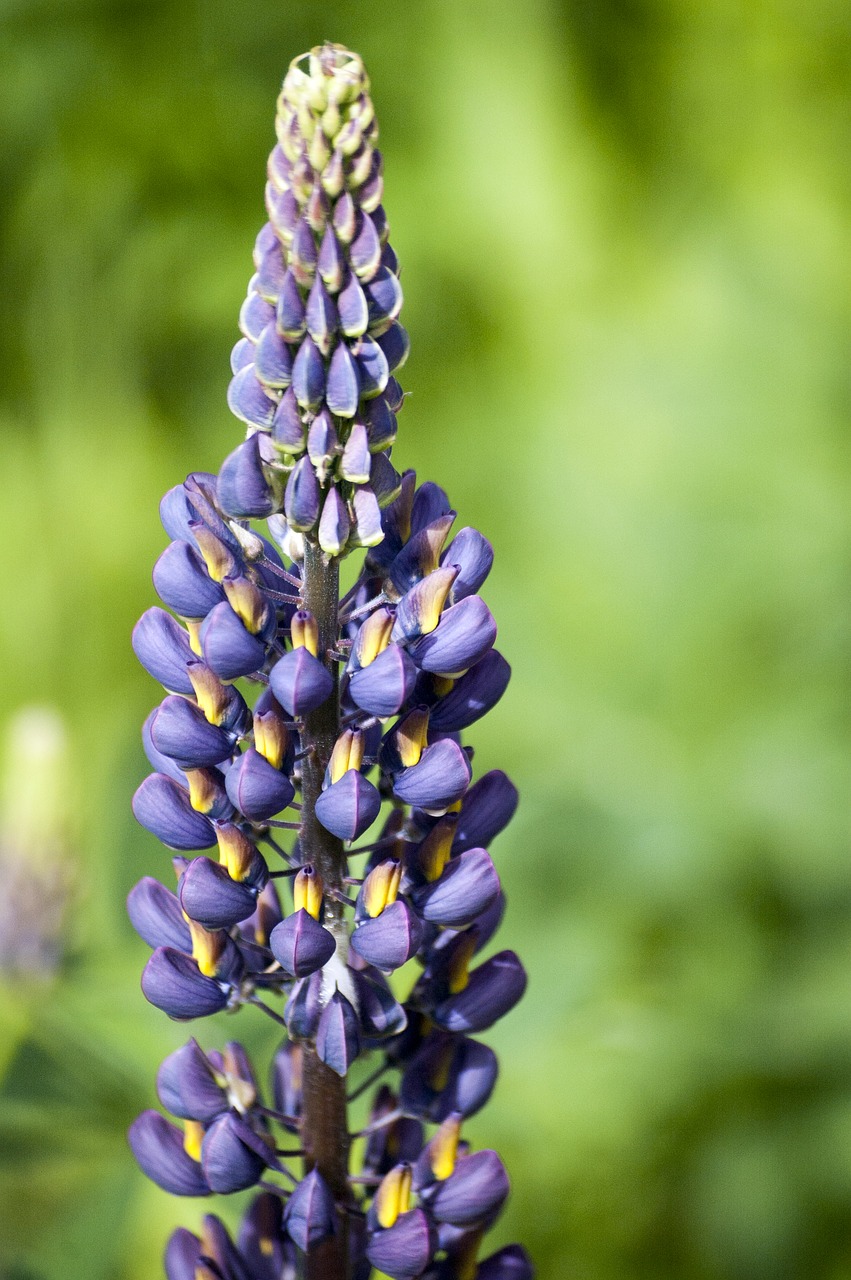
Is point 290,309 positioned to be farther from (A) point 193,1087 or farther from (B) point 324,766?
(A) point 193,1087

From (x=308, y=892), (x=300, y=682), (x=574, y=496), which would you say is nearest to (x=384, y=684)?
(x=300, y=682)

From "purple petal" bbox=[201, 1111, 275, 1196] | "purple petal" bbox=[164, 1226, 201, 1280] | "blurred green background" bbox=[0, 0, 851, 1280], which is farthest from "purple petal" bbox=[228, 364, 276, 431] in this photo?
"blurred green background" bbox=[0, 0, 851, 1280]

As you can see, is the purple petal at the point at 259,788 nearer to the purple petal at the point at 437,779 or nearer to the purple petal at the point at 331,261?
the purple petal at the point at 437,779

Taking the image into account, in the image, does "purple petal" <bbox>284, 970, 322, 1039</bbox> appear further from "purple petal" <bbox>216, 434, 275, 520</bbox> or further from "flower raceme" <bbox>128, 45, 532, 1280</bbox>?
"purple petal" <bbox>216, 434, 275, 520</bbox>

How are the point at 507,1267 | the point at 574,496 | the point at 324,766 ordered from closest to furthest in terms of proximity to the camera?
the point at 324,766, the point at 507,1267, the point at 574,496

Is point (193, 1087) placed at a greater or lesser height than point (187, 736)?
lesser

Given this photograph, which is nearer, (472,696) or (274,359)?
(274,359)

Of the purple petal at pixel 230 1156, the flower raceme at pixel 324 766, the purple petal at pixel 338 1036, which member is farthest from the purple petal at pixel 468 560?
the purple petal at pixel 230 1156
